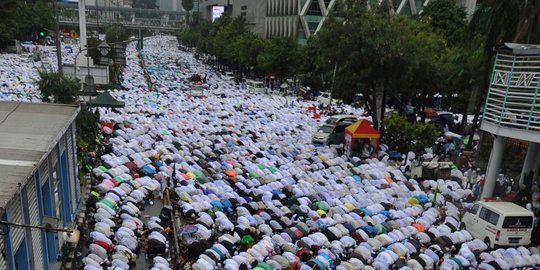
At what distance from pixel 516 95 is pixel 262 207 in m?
9.04

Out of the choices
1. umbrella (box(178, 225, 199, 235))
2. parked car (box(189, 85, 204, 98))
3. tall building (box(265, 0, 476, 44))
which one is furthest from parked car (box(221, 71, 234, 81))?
umbrella (box(178, 225, 199, 235))

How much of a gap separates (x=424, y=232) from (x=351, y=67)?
11.0 meters

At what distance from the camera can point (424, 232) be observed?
1499 centimetres

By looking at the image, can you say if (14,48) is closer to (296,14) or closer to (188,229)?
(296,14)

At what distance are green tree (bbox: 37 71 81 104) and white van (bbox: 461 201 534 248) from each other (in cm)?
1694

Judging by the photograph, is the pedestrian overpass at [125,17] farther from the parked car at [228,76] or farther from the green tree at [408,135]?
the green tree at [408,135]

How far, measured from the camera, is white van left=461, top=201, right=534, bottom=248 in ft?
45.8

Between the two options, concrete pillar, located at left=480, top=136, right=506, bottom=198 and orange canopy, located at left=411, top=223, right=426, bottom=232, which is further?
concrete pillar, located at left=480, top=136, right=506, bottom=198

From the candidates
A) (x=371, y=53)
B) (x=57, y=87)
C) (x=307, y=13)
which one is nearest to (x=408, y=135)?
(x=371, y=53)

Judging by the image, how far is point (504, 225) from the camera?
1390 cm

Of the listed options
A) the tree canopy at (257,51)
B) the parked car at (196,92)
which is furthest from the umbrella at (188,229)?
the tree canopy at (257,51)

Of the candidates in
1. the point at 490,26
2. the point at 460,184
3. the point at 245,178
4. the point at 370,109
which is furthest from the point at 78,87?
the point at 490,26

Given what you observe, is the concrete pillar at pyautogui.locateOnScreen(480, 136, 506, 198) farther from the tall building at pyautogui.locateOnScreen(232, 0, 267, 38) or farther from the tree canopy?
the tall building at pyautogui.locateOnScreen(232, 0, 267, 38)

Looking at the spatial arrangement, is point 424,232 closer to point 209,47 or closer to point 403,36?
point 403,36
